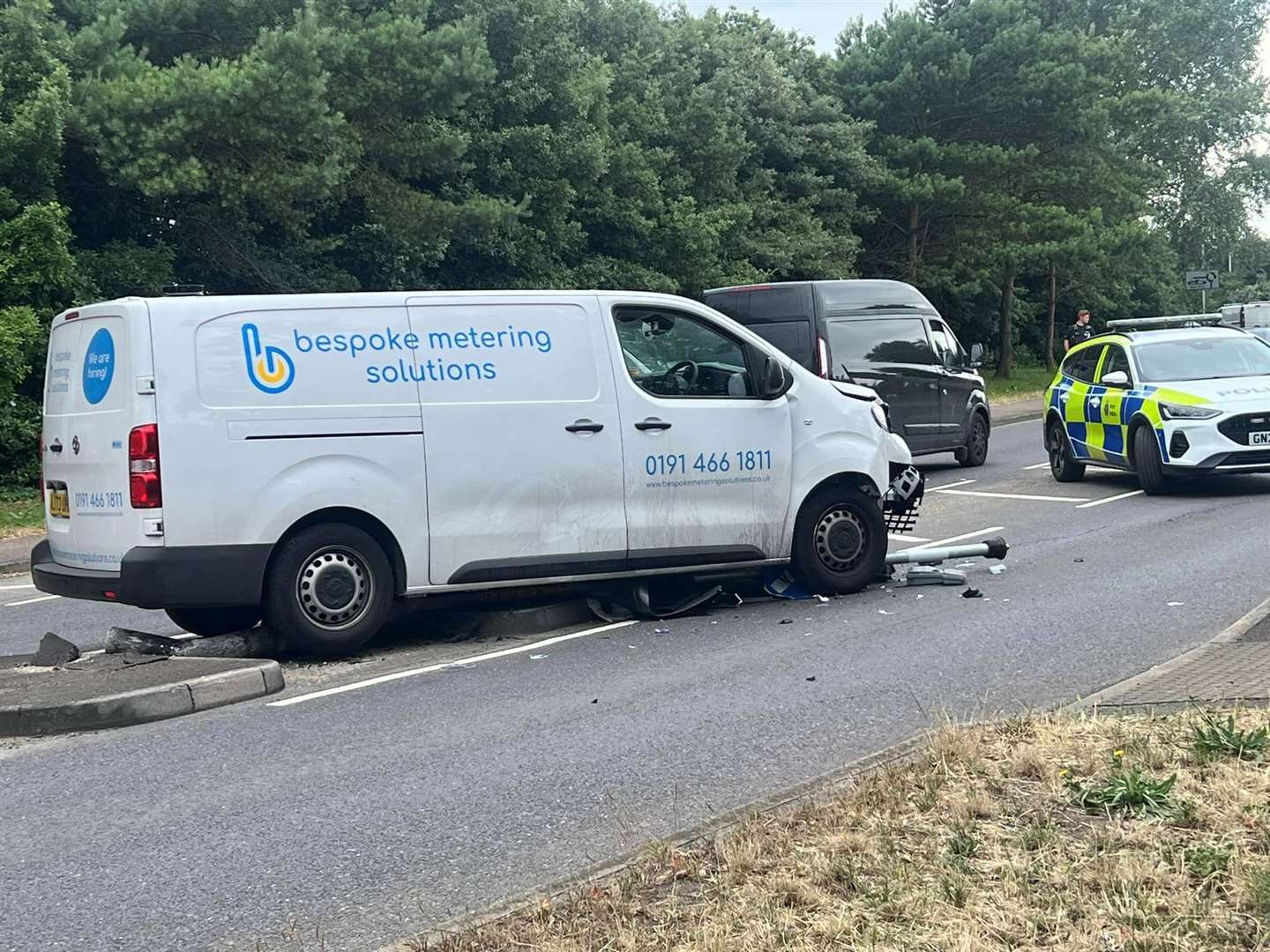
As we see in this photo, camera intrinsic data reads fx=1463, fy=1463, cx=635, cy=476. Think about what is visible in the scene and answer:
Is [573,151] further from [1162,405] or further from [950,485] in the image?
[1162,405]

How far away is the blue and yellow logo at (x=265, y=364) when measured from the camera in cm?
810

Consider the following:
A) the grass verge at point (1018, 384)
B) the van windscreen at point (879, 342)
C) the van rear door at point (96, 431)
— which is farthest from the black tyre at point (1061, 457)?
the grass verge at point (1018, 384)

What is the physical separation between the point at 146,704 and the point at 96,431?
1807 mm

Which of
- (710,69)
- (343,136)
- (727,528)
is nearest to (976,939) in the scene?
(727,528)

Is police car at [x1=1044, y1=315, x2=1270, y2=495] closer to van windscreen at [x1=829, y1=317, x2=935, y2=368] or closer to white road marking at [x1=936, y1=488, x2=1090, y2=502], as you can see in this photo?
white road marking at [x1=936, y1=488, x2=1090, y2=502]

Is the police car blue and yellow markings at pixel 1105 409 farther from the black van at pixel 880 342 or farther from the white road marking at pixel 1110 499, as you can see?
the black van at pixel 880 342

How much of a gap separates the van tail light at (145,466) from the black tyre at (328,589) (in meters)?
0.75

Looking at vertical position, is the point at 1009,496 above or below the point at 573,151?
below

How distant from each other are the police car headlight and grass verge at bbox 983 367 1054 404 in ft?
69.0

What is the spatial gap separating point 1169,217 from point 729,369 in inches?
2346

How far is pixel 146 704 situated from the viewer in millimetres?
7125

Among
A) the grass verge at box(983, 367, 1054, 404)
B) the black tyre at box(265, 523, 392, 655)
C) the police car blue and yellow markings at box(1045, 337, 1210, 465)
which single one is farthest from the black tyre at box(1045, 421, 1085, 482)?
the grass verge at box(983, 367, 1054, 404)

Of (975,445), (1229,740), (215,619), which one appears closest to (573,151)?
(975,445)

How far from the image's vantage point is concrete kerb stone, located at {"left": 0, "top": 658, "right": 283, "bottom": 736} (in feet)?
22.7
